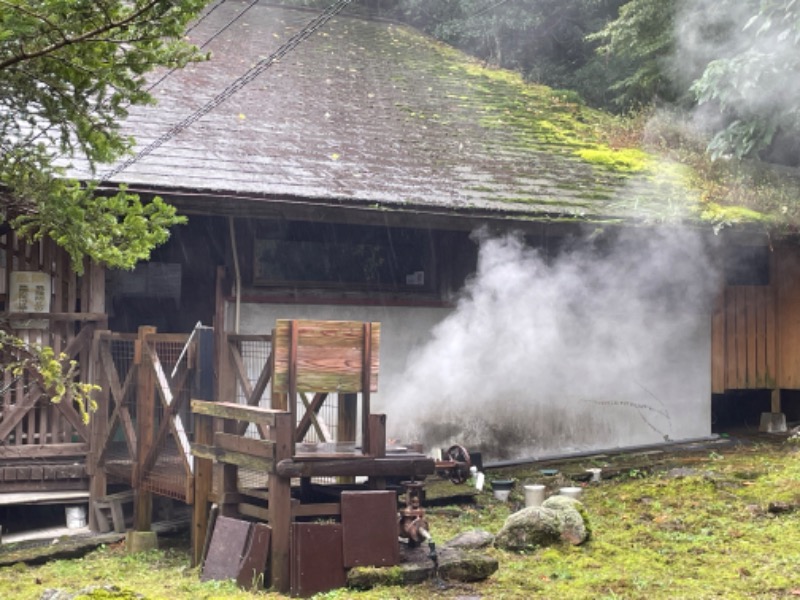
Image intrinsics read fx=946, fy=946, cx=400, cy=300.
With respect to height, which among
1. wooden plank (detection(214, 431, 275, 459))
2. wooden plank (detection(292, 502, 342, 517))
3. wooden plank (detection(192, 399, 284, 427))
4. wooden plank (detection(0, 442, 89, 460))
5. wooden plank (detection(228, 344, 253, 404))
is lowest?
wooden plank (detection(292, 502, 342, 517))

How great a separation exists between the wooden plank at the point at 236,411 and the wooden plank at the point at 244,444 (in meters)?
0.14

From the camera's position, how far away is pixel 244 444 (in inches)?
280

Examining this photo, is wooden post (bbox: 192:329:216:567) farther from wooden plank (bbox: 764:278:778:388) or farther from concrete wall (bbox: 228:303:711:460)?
wooden plank (bbox: 764:278:778:388)

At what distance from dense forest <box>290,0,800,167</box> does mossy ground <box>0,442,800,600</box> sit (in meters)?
4.90

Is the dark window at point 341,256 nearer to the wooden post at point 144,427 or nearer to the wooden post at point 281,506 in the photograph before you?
the wooden post at point 144,427

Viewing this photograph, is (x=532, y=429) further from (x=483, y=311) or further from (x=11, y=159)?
(x=11, y=159)

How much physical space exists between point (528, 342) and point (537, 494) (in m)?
2.90

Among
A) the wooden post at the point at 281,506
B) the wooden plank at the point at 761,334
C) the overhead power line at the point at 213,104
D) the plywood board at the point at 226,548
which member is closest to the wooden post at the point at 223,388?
the plywood board at the point at 226,548

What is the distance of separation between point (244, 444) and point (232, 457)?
0.80 ft

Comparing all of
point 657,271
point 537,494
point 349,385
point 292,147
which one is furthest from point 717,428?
point 349,385

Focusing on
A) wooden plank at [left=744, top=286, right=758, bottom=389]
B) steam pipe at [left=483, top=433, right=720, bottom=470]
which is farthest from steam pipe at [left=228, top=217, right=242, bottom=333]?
wooden plank at [left=744, top=286, right=758, bottom=389]

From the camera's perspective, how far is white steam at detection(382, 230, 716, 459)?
11.2 m

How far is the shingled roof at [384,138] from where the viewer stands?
10.4 metres

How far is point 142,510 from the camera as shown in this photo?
8711 mm
